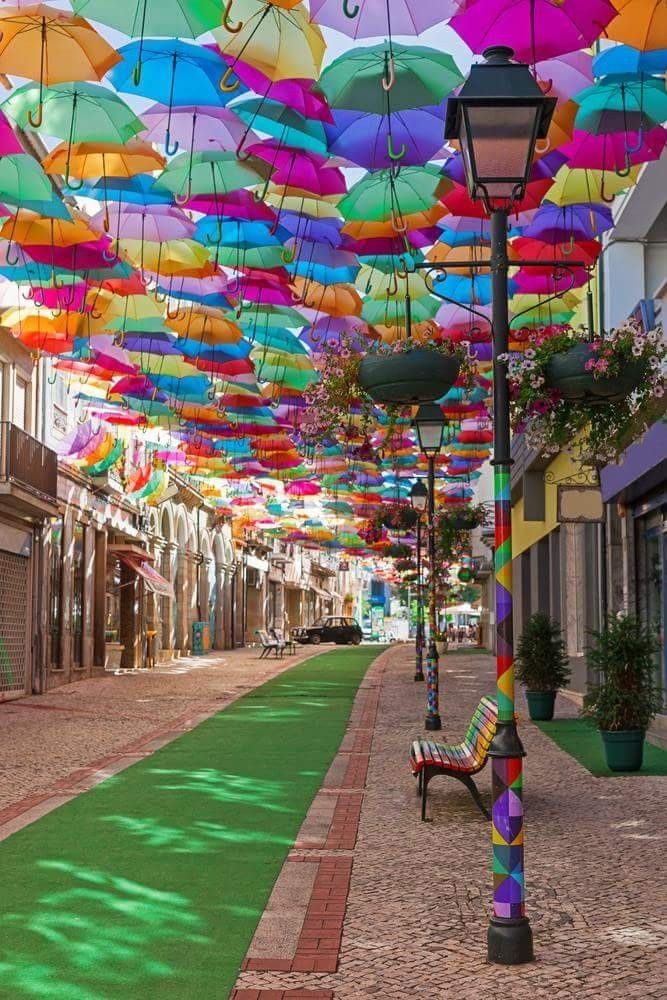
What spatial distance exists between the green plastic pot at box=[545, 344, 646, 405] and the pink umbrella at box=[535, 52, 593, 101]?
10.7 feet

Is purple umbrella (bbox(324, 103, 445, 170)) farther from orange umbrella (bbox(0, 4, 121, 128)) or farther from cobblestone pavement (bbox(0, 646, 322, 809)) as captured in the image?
cobblestone pavement (bbox(0, 646, 322, 809))

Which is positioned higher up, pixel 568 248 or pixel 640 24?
pixel 640 24

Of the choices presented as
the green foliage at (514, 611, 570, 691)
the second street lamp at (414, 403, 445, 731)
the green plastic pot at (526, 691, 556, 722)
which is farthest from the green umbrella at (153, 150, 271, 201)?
the green plastic pot at (526, 691, 556, 722)

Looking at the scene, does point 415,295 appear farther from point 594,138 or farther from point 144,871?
point 144,871

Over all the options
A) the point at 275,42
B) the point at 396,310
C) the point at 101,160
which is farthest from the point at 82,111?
the point at 396,310

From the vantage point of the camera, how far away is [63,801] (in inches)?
375

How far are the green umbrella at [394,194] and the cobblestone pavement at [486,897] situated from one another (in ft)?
17.3

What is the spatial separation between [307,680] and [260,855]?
17894 mm

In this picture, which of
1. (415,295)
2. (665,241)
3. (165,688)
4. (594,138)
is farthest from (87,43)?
(165,688)

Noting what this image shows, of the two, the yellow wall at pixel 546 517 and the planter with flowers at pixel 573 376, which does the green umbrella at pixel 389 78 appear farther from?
the yellow wall at pixel 546 517

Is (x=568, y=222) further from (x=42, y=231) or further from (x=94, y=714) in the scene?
(x=94, y=714)

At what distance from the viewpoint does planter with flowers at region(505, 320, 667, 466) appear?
6172mm

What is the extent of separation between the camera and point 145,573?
105ft

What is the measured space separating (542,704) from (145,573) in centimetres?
→ 1754
